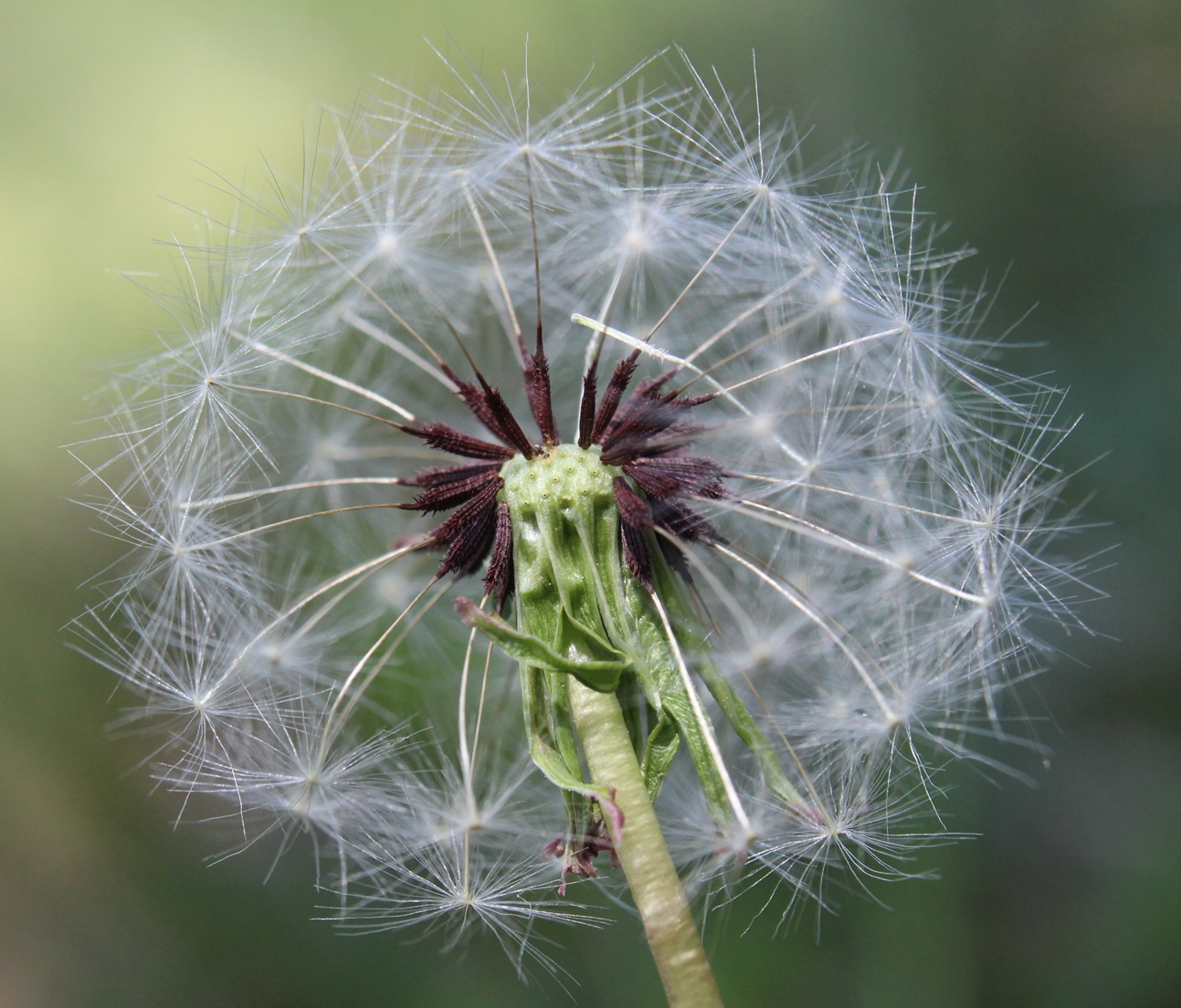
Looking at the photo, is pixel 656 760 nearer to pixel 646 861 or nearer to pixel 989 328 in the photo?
pixel 646 861

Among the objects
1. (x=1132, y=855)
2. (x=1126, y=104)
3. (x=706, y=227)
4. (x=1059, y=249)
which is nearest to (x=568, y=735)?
(x=706, y=227)

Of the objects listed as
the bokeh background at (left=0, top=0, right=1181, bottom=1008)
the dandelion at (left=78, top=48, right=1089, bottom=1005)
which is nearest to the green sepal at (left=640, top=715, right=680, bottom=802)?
the dandelion at (left=78, top=48, right=1089, bottom=1005)

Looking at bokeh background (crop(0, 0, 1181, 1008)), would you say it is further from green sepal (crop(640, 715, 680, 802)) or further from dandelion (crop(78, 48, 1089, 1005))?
green sepal (crop(640, 715, 680, 802))

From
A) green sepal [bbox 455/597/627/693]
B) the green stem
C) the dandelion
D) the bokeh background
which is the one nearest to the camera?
green sepal [bbox 455/597/627/693]

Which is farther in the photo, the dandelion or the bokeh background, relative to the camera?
the bokeh background

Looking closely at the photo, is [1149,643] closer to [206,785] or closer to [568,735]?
[568,735]

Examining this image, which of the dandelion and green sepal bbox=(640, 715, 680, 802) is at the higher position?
the dandelion

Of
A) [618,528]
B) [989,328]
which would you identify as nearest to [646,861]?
[618,528]

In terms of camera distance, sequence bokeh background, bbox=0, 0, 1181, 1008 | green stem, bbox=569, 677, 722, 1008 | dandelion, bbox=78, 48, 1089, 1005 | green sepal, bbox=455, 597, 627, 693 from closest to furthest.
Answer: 1. green sepal, bbox=455, 597, 627, 693
2. green stem, bbox=569, 677, 722, 1008
3. dandelion, bbox=78, 48, 1089, 1005
4. bokeh background, bbox=0, 0, 1181, 1008
